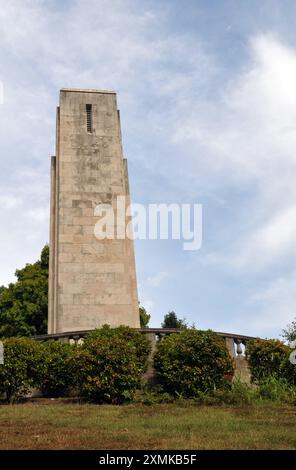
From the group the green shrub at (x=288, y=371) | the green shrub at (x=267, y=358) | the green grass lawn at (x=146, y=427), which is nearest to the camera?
the green grass lawn at (x=146, y=427)

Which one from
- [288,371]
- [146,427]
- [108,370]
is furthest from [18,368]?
[288,371]

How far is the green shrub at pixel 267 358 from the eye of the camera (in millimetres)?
15878

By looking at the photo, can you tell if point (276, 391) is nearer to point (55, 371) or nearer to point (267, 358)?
point (267, 358)

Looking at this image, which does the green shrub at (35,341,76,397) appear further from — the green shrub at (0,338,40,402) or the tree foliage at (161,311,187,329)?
the tree foliage at (161,311,187,329)

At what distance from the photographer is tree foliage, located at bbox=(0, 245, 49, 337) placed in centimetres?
3400

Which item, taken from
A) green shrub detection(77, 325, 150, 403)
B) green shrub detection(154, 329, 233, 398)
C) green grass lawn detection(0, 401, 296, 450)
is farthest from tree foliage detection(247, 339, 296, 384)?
green shrub detection(77, 325, 150, 403)

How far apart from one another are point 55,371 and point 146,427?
20.2 feet

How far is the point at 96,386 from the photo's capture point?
13570mm

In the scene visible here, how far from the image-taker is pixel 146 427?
31.4 ft

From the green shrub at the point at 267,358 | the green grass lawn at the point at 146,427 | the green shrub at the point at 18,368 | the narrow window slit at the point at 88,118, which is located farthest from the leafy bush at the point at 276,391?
the narrow window slit at the point at 88,118

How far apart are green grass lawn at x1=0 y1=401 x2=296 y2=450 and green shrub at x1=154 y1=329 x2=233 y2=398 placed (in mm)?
1451

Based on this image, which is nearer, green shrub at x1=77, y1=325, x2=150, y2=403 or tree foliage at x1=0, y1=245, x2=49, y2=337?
green shrub at x1=77, y1=325, x2=150, y2=403

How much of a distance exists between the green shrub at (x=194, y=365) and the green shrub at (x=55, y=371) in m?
2.46

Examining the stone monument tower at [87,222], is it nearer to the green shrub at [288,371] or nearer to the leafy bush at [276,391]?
the green shrub at [288,371]
